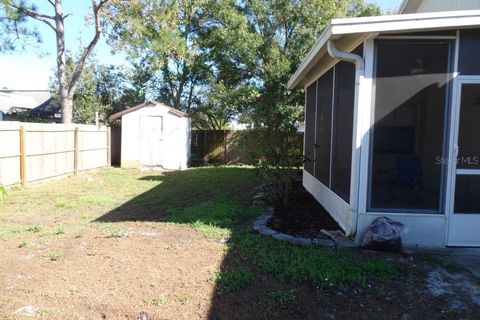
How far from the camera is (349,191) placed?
17.3 ft

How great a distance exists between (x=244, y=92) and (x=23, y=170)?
27.4 ft

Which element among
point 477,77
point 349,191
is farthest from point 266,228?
point 477,77

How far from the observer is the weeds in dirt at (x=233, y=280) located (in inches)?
147

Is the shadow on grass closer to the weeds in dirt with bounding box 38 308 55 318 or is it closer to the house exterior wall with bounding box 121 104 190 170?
the weeds in dirt with bounding box 38 308 55 318

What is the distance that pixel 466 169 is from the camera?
4.83m

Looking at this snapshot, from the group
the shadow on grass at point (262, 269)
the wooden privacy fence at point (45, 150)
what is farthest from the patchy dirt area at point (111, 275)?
the wooden privacy fence at point (45, 150)

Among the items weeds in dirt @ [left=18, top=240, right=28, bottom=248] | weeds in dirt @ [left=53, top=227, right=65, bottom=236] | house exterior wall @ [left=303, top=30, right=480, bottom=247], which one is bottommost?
weeds in dirt @ [left=18, top=240, right=28, bottom=248]

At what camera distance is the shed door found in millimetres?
15672

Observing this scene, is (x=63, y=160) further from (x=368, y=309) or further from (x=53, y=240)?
(x=368, y=309)

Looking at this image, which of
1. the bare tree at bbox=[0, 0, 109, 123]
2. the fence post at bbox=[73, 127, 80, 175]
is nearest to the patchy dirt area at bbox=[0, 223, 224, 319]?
the fence post at bbox=[73, 127, 80, 175]

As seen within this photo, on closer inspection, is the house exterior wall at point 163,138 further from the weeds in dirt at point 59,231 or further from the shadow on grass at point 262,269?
the weeds in dirt at point 59,231

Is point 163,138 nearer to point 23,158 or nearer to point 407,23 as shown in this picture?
point 23,158

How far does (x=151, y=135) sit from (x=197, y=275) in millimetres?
12251

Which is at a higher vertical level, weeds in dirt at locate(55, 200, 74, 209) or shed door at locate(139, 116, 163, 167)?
shed door at locate(139, 116, 163, 167)
